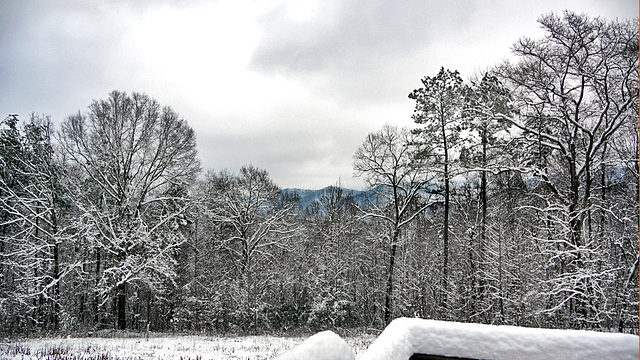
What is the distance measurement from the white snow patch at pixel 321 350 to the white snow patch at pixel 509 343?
46 centimetres

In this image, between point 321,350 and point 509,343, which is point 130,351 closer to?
point 321,350

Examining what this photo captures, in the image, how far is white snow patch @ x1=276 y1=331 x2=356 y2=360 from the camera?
173 centimetres

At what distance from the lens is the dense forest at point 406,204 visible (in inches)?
Answer: 448

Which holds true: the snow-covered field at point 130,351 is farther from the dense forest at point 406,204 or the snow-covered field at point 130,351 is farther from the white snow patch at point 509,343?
the white snow patch at point 509,343

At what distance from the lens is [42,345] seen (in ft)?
33.7

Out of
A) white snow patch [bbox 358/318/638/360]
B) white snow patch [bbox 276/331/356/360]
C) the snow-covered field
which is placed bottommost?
the snow-covered field

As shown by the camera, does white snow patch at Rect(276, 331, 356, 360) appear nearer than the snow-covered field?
Yes

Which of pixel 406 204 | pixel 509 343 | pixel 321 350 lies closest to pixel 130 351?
pixel 321 350

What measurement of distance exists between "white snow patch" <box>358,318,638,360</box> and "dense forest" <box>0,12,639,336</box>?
9369 millimetres

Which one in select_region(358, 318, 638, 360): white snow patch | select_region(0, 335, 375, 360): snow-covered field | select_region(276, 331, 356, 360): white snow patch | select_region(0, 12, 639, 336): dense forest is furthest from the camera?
select_region(0, 12, 639, 336): dense forest

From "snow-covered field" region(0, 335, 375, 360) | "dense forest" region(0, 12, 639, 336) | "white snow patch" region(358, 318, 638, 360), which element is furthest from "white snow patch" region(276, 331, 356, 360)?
"dense forest" region(0, 12, 639, 336)

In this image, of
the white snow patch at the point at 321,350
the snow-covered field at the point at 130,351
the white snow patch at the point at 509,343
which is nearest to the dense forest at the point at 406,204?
the snow-covered field at the point at 130,351

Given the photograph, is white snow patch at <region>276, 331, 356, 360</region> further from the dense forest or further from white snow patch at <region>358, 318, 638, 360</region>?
the dense forest

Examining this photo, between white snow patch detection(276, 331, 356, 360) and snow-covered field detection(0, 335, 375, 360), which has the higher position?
white snow patch detection(276, 331, 356, 360)
